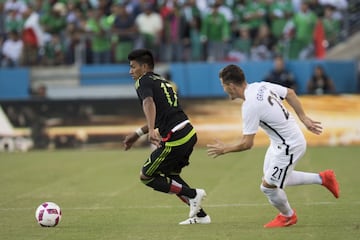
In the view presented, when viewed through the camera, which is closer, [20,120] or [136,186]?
[136,186]

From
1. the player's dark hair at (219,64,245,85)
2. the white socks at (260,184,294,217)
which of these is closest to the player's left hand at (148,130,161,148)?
the player's dark hair at (219,64,245,85)

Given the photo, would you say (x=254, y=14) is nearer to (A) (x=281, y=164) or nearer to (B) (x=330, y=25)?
(B) (x=330, y=25)

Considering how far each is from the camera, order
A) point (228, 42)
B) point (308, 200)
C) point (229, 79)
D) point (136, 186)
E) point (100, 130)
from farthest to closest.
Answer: point (228, 42) → point (100, 130) → point (136, 186) → point (308, 200) → point (229, 79)

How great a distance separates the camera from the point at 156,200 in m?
13.5

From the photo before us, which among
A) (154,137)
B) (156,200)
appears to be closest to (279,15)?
(156,200)

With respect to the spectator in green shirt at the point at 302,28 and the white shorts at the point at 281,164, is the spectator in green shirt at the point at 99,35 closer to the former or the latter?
the spectator in green shirt at the point at 302,28

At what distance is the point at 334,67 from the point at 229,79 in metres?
16.9

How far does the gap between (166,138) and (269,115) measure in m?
1.59

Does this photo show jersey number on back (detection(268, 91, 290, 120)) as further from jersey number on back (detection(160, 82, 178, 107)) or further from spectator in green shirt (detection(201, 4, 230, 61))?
spectator in green shirt (detection(201, 4, 230, 61))

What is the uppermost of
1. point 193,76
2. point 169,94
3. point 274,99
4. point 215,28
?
point 274,99

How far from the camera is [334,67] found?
25.8m

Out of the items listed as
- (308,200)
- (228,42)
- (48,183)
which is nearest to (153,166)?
(308,200)

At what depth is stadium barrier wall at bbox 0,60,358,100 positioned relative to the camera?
25750 mm

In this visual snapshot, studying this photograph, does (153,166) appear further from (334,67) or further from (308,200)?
(334,67)
